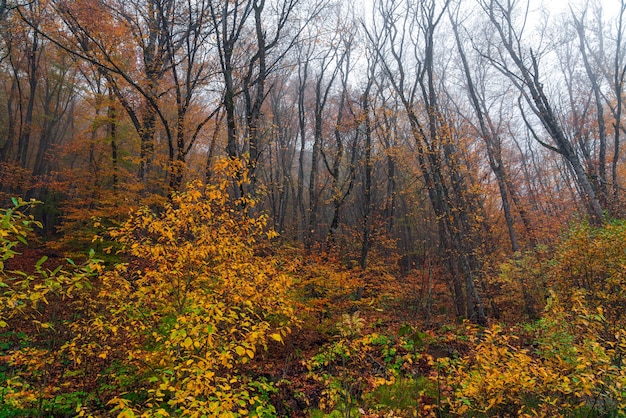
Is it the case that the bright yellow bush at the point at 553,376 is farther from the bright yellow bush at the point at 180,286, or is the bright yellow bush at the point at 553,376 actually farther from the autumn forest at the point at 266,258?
the bright yellow bush at the point at 180,286

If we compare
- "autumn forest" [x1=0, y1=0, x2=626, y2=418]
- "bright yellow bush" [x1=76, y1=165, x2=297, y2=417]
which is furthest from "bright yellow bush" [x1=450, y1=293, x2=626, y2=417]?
"bright yellow bush" [x1=76, y1=165, x2=297, y2=417]

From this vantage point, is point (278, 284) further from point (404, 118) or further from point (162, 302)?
point (404, 118)

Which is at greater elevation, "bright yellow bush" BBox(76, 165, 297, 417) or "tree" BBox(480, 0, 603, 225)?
"tree" BBox(480, 0, 603, 225)

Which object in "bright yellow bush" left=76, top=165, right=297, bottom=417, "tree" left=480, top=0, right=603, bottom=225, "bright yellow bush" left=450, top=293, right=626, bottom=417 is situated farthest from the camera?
"tree" left=480, top=0, right=603, bottom=225

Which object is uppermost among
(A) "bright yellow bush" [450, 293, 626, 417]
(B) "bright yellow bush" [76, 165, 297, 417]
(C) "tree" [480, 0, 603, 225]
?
(C) "tree" [480, 0, 603, 225]

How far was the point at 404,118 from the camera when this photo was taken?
15180mm

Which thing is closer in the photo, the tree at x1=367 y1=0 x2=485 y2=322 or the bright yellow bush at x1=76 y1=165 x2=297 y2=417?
the bright yellow bush at x1=76 y1=165 x2=297 y2=417

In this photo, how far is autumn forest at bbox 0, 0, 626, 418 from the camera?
3346mm

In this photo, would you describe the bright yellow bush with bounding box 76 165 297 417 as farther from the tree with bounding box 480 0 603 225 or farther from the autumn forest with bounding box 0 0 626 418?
the tree with bounding box 480 0 603 225

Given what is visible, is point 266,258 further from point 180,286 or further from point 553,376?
point 553,376

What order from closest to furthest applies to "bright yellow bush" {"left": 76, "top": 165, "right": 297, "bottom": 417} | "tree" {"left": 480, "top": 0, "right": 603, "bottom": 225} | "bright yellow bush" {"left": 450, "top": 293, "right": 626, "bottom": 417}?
"bright yellow bush" {"left": 450, "top": 293, "right": 626, "bottom": 417}, "bright yellow bush" {"left": 76, "top": 165, "right": 297, "bottom": 417}, "tree" {"left": 480, "top": 0, "right": 603, "bottom": 225}

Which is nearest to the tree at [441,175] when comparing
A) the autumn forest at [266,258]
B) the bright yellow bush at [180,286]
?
the autumn forest at [266,258]

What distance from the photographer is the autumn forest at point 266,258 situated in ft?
11.0

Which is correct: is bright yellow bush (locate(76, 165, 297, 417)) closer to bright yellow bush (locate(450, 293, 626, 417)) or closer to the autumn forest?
the autumn forest
